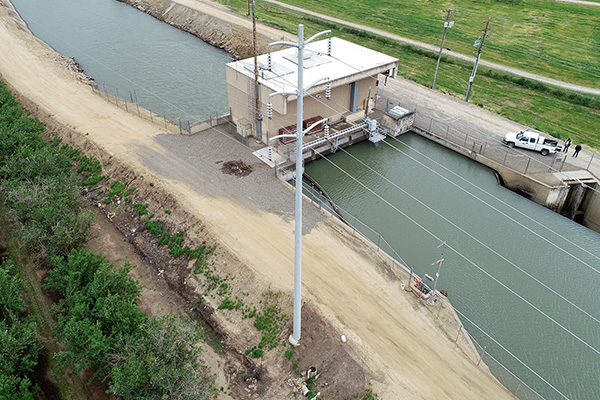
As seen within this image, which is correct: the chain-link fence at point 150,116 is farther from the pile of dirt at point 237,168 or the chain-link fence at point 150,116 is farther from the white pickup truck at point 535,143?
the white pickup truck at point 535,143

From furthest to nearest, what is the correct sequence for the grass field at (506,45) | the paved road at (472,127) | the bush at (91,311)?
the grass field at (506,45)
the paved road at (472,127)
the bush at (91,311)

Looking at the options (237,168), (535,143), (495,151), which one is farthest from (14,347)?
(535,143)

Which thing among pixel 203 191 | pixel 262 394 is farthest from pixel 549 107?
pixel 262 394

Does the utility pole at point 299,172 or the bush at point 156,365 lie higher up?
the utility pole at point 299,172

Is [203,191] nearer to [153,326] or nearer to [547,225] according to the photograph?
[153,326]

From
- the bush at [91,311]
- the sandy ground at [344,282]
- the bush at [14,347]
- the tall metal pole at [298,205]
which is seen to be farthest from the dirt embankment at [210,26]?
the bush at [14,347]

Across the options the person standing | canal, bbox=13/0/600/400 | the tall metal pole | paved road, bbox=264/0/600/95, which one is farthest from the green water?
paved road, bbox=264/0/600/95
